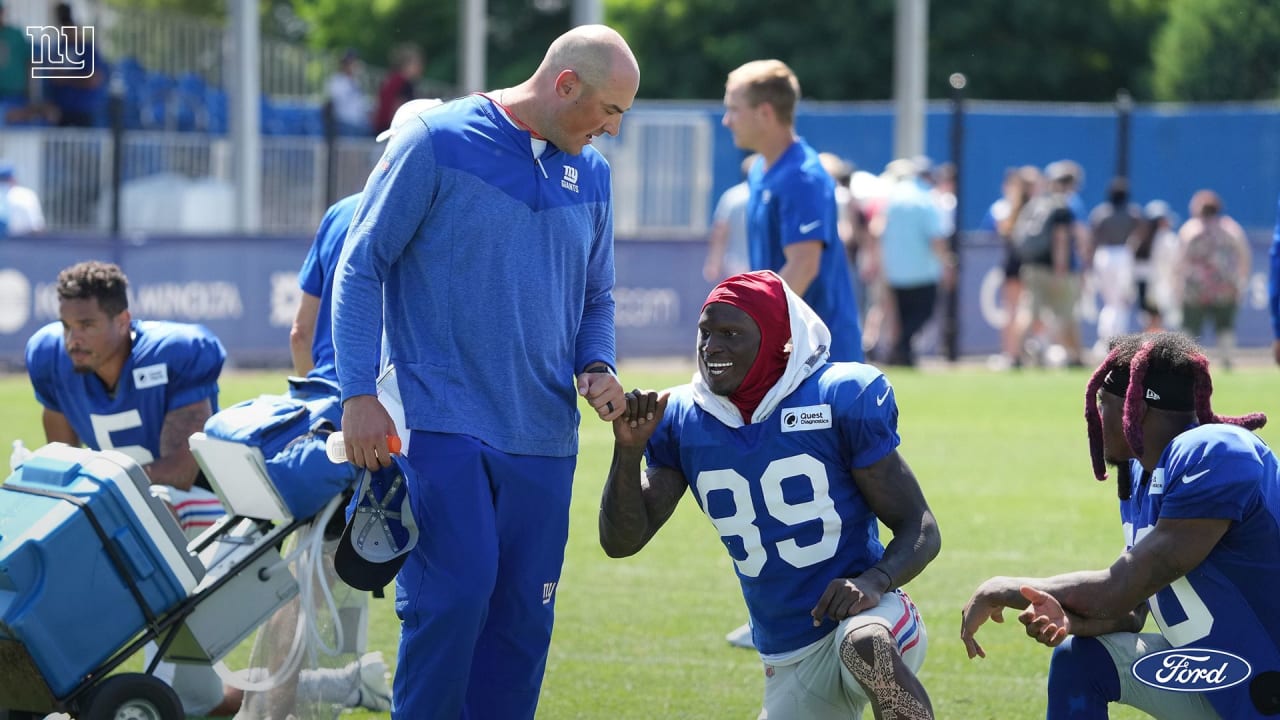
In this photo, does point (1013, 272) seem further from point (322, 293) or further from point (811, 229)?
point (322, 293)

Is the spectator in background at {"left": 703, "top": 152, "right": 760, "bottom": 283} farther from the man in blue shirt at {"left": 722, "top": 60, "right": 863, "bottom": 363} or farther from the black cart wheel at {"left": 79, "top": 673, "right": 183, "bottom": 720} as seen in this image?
the black cart wheel at {"left": 79, "top": 673, "right": 183, "bottom": 720}

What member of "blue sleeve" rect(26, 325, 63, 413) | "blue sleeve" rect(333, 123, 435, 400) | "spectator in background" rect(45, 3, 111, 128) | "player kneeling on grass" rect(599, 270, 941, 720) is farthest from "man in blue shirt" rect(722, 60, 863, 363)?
"spectator in background" rect(45, 3, 111, 128)

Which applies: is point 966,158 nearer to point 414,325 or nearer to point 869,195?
point 869,195

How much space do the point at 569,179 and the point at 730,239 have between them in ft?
42.3

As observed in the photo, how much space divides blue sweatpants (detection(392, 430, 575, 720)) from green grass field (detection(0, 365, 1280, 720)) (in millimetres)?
1292

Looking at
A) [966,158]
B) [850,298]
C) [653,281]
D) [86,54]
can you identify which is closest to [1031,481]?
[850,298]

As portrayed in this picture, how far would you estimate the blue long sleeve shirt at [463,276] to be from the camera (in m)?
4.50

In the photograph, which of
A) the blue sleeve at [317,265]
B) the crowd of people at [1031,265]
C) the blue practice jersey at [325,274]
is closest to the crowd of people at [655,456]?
the blue practice jersey at [325,274]

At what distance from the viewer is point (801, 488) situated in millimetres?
4684

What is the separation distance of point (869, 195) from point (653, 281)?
266cm

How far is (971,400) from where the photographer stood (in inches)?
614

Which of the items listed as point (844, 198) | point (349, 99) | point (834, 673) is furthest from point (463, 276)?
point (349, 99)

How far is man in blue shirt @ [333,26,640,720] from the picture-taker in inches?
177

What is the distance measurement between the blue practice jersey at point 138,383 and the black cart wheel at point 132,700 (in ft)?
4.02
